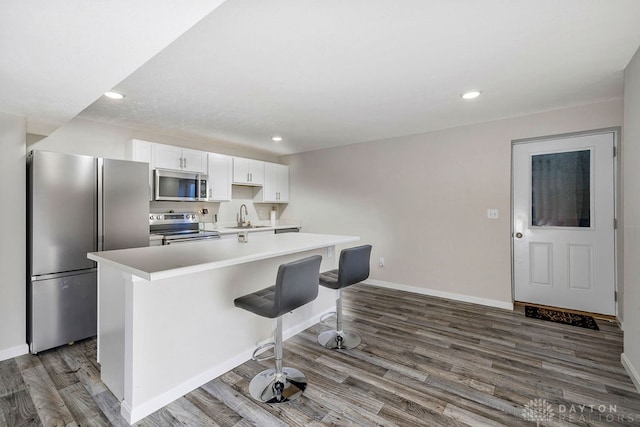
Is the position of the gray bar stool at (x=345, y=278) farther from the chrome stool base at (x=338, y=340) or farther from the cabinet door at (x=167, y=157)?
the cabinet door at (x=167, y=157)

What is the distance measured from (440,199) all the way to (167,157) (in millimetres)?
3759

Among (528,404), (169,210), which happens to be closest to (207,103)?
(169,210)

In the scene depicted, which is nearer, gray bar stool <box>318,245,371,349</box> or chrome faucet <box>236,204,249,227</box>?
gray bar stool <box>318,245,371,349</box>

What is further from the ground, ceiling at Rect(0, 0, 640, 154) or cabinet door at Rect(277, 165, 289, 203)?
ceiling at Rect(0, 0, 640, 154)

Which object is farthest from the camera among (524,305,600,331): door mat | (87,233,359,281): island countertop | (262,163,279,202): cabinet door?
(262,163,279,202): cabinet door

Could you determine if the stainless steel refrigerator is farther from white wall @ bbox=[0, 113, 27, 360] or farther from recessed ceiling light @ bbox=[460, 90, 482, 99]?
recessed ceiling light @ bbox=[460, 90, 482, 99]

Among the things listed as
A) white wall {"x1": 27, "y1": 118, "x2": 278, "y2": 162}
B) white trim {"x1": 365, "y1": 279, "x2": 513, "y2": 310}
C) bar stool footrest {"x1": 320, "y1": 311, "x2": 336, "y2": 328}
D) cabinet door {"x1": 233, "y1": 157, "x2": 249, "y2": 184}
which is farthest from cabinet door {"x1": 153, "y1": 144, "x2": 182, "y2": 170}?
white trim {"x1": 365, "y1": 279, "x2": 513, "y2": 310}

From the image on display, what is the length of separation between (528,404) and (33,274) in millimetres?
3924

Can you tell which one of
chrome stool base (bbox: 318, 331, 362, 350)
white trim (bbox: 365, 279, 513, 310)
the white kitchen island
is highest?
the white kitchen island

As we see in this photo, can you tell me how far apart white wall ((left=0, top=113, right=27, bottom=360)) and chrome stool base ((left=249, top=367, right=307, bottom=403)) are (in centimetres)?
218

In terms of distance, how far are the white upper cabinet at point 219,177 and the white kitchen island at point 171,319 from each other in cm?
229

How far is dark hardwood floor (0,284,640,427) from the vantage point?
1768 millimetres

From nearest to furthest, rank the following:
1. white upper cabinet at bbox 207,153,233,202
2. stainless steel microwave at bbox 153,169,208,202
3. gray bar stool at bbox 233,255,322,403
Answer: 1. gray bar stool at bbox 233,255,322,403
2. stainless steel microwave at bbox 153,169,208,202
3. white upper cabinet at bbox 207,153,233,202

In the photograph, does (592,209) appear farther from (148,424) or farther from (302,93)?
(148,424)
